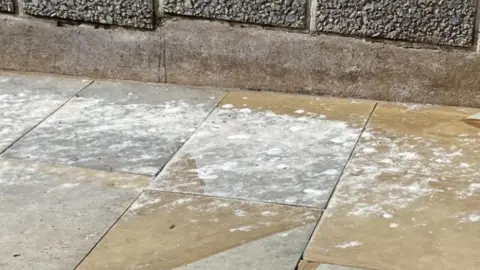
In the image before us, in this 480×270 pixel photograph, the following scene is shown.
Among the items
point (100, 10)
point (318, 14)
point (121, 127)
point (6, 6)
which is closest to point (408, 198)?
point (318, 14)

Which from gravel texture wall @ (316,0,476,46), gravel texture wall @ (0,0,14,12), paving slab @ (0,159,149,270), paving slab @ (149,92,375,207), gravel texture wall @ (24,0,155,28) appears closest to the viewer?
paving slab @ (0,159,149,270)

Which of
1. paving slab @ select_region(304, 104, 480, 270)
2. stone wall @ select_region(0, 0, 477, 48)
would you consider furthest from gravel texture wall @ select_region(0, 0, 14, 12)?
paving slab @ select_region(304, 104, 480, 270)

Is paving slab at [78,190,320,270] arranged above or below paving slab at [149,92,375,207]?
below

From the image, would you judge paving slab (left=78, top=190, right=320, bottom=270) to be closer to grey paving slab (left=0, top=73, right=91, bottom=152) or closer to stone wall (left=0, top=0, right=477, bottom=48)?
grey paving slab (left=0, top=73, right=91, bottom=152)

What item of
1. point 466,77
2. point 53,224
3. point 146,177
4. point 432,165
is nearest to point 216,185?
point 146,177

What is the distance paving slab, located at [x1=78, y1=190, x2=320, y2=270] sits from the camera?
3141 mm

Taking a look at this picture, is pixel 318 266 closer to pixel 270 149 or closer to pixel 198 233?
pixel 198 233

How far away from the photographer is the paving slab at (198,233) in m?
3.14

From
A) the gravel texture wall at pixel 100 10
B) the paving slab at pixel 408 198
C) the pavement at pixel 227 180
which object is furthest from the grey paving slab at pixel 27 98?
the paving slab at pixel 408 198

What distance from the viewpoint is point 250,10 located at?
4.75 meters

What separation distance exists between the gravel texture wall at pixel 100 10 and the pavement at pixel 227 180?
364mm

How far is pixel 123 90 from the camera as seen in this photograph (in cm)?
491

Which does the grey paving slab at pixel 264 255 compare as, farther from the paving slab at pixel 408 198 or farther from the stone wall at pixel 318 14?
the stone wall at pixel 318 14

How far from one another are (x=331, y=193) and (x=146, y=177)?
817 millimetres
